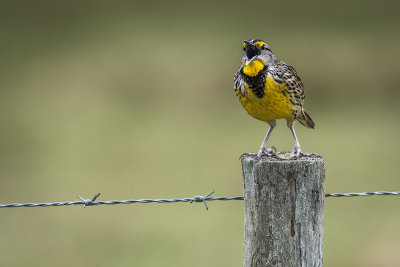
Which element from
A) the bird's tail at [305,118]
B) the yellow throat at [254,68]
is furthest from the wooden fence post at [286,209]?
the bird's tail at [305,118]

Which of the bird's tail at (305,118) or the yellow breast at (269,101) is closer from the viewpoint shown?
the yellow breast at (269,101)

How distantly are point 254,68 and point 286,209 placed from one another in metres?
1.19

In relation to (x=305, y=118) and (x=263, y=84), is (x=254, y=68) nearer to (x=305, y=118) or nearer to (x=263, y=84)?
(x=263, y=84)

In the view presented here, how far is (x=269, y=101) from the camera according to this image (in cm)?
436

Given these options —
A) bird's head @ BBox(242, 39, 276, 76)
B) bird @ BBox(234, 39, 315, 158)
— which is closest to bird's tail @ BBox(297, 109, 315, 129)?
bird @ BBox(234, 39, 315, 158)

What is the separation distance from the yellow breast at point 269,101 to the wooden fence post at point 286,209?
38.0 inches

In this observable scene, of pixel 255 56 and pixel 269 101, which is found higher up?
pixel 255 56

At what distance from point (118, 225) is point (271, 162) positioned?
26.3 ft

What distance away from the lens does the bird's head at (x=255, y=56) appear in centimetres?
430

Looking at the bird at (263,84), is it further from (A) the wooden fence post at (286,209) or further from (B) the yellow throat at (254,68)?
(A) the wooden fence post at (286,209)

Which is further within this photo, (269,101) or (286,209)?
(269,101)

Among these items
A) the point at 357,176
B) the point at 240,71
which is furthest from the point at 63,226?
the point at 240,71

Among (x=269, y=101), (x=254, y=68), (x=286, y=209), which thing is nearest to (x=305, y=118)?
(x=269, y=101)

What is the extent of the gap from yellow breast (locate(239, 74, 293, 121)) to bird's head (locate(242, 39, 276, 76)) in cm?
8
